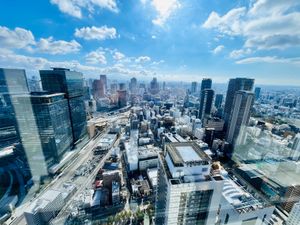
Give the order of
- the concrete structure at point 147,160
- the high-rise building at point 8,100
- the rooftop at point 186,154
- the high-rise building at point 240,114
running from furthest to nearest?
the high-rise building at point 240,114 → the high-rise building at point 8,100 → the concrete structure at point 147,160 → the rooftop at point 186,154

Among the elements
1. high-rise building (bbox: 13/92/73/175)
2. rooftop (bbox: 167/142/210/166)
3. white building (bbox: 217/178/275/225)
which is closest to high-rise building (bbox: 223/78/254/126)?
white building (bbox: 217/178/275/225)

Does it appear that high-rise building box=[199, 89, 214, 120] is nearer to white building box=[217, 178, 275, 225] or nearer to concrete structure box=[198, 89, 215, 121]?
concrete structure box=[198, 89, 215, 121]

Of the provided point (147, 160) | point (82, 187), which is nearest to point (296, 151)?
point (147, 160)

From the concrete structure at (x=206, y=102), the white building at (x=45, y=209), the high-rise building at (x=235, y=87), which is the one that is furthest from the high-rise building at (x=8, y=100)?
the high-rise building at (x=235, y=87)

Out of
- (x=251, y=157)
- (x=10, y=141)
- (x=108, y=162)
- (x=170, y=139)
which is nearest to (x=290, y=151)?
(x=251, y=157)

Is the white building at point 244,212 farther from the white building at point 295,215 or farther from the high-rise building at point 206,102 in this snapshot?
the high-rise building at point 206,102

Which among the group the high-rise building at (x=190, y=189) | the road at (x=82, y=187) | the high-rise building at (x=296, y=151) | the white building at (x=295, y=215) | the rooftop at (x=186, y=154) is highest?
the rooftop at (x=186, y=154)
